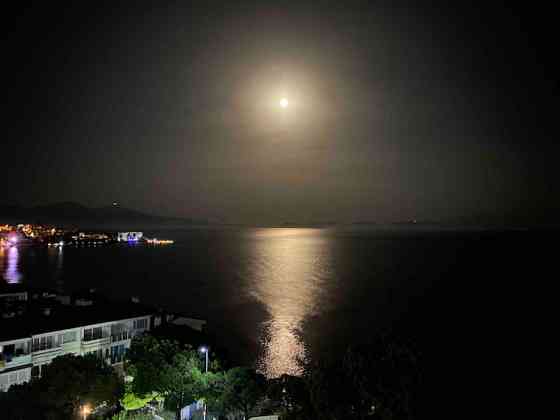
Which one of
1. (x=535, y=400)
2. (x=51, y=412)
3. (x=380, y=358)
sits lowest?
(x=535, y=400)

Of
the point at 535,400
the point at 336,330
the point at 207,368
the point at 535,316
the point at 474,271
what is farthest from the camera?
the point at 474,271

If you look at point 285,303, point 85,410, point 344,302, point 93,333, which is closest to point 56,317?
point 93,333

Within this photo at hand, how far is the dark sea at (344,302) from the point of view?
4700 cm

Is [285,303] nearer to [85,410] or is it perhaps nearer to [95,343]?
[95,343]

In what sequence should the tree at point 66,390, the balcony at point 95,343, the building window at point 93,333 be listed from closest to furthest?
1. the tree at point 66,390
2. the balcony at point 95,343
3. the building window at point 93,333

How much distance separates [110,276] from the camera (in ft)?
334

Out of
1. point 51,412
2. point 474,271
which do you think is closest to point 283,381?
point 51,412

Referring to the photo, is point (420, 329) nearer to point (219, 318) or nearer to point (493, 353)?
point (493, 353)

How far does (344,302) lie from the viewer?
74500 mm

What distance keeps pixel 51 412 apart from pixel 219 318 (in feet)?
151

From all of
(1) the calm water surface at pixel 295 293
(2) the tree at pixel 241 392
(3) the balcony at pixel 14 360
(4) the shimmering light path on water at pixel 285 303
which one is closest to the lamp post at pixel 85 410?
(3) the balcony at pixel 14 360

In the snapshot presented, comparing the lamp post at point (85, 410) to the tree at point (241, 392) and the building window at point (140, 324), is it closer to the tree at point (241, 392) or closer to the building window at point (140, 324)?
the tree at point (241, 392)

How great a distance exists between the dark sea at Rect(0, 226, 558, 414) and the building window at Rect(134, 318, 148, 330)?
55.6ft

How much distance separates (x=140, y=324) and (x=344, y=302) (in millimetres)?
52376
